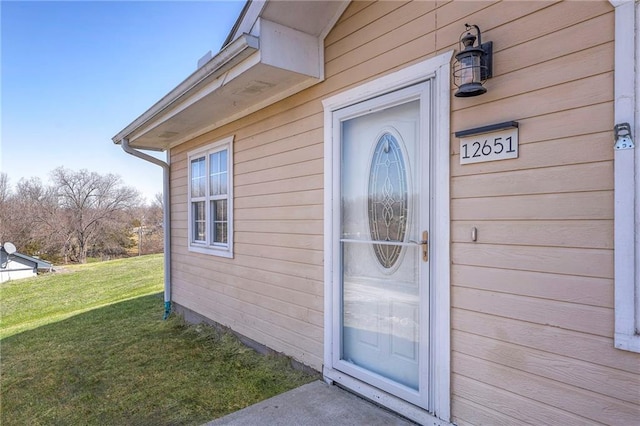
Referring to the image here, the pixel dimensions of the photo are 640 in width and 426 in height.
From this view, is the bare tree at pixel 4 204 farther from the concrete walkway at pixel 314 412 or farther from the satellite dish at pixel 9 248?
the concrete walkway at pixel 314 412

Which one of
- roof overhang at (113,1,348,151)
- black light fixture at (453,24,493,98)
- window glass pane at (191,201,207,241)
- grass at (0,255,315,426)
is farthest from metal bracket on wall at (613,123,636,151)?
window glass pane at (191,201,207,241)

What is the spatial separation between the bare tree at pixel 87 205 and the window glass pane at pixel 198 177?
25540mm

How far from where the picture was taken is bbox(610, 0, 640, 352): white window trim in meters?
1.47

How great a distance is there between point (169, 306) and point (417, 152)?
5.18 m

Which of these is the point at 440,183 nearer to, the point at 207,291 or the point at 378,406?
the point at 378,406

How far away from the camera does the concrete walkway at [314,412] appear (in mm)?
2330

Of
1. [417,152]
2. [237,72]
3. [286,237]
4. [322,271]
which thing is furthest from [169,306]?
[417,152]

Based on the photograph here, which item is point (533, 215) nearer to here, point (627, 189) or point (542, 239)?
point (542, 239)

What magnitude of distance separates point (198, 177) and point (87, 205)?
90.1 feet

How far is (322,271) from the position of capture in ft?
9.98

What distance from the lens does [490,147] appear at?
1943 millimetres

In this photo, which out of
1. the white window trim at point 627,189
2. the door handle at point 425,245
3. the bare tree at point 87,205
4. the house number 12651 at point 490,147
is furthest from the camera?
the bare tree at point 87,205

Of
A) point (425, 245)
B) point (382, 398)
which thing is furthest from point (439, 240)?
point (382, 398)

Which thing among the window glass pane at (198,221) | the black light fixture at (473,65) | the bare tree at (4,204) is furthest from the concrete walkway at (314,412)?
the bare tree at (4,204)
